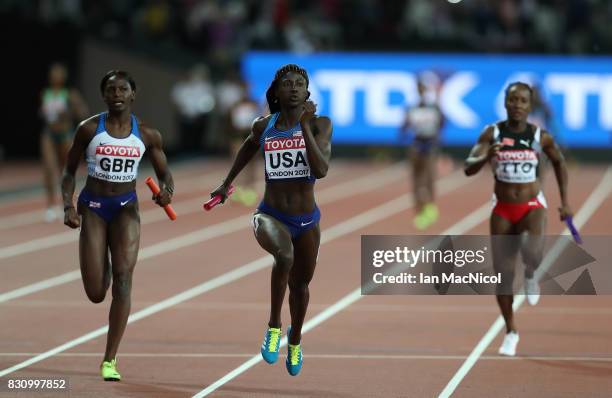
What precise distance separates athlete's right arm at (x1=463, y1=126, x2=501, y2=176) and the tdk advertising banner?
1999 centimetres

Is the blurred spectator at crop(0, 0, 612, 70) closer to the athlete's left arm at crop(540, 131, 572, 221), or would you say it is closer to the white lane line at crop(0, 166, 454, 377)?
the white lane line at crop(0, 166, 454, 377)

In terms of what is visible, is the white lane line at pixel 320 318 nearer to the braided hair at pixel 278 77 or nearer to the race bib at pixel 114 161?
the race bib at pixel 114 161

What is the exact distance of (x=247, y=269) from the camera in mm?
15812

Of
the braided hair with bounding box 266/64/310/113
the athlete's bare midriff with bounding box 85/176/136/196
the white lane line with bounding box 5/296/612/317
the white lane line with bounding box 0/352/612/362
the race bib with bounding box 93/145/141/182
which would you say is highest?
the braided hair with bounding box 266/64/310/113

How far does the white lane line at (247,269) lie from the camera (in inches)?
431

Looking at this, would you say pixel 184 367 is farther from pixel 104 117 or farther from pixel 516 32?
pixel 516 32

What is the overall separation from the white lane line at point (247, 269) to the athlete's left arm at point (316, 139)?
258 cm

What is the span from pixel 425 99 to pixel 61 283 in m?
7.12

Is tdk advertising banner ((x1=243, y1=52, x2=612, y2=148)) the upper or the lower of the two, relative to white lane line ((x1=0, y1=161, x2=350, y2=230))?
upper

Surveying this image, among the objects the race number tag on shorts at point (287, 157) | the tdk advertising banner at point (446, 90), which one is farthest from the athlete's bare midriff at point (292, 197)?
the tdk advertising banner at point (446, 90)

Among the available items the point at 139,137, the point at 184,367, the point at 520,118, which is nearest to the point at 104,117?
the point at 139,137

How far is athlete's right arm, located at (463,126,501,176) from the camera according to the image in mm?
10695

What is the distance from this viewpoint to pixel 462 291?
12.9 m

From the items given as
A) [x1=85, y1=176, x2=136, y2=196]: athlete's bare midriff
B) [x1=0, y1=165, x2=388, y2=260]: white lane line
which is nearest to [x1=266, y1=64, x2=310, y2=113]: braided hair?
[x1=85, y1=176, x2=136, y2=196]: athlete's bare midriff
